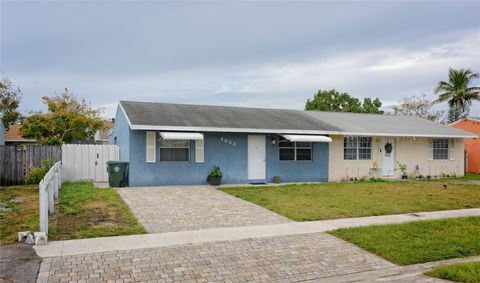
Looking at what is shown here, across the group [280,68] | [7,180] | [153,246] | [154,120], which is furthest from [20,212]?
[280,68]

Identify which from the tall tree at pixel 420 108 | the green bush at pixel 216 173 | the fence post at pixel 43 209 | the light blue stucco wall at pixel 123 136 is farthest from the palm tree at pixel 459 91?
the fence post at pixel 43 209

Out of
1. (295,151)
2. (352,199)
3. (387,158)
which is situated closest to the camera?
(352,199)

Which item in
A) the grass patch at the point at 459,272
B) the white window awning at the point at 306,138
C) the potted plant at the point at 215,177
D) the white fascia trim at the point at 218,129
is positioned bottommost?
the grass patch at the point at 459,272

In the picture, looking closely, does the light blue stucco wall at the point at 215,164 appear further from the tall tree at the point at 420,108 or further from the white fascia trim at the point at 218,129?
the tall tree at the point at 420,108

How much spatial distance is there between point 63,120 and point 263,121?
77.0ft

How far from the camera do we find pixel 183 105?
20812mm

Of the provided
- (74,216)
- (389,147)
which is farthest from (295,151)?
(74,216)

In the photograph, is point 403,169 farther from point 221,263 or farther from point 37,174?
point 37,174

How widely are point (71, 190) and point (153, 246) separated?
8.52 m

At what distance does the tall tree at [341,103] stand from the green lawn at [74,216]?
36.4m

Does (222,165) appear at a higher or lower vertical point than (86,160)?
lower

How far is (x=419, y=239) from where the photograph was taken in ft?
25.7

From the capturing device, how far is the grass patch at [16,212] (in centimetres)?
802

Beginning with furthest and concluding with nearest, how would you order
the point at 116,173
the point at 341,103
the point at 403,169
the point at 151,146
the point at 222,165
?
1. the point at 341,103
2. the point at 403,169
3. the point at 222,165
4. the point at 151,146
5. the point at 116,173
